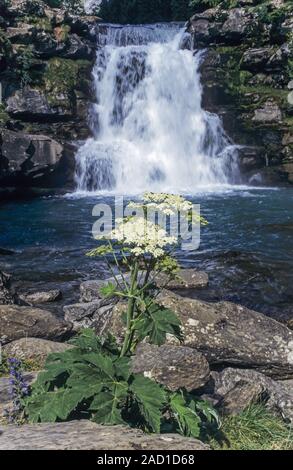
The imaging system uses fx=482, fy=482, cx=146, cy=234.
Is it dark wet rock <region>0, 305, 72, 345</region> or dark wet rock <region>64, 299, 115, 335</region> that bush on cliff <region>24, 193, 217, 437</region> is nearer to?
dark wet rock <region>0, 305, 72, 345</region>

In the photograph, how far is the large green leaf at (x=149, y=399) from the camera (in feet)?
11.7

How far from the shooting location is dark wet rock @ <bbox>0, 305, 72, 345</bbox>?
7.56 meters

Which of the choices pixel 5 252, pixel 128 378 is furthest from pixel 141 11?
pixel 128 378

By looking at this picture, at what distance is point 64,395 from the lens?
3740 millimetres

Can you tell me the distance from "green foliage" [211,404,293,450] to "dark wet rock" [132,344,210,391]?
0.56m

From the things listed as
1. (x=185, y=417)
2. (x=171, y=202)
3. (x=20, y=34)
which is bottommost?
Answer: (x=185, y=417)

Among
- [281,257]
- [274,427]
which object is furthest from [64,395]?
[281,257]

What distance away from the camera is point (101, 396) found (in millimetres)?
3633

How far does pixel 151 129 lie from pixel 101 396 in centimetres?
2765

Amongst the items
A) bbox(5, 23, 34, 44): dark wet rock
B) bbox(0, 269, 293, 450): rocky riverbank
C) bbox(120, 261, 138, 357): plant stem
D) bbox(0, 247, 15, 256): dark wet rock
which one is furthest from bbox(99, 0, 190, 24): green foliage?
bbox(120, 261, 138, 357): plant stem

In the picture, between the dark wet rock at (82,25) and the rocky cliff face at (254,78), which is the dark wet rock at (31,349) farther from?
the dark wet rock at (82,25)

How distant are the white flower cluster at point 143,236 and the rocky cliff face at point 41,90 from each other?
21.1 m

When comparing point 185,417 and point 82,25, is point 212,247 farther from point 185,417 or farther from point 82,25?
point 82,25
